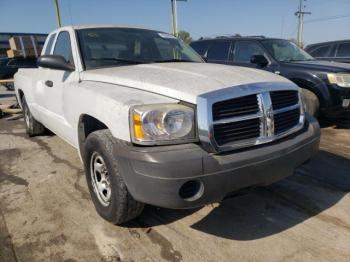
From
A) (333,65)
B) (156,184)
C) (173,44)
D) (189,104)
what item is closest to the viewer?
(156,184)

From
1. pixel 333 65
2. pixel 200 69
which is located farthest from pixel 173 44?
pixel 333 65

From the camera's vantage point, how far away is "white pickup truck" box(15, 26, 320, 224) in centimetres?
224

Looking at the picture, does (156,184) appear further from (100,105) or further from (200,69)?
(200,69)

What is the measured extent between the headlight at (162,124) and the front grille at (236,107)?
0.59 ft

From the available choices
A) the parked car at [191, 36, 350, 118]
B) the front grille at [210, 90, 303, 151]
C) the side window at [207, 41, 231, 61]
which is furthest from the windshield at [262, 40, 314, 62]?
the front grille at [210, 90, 303, 151]

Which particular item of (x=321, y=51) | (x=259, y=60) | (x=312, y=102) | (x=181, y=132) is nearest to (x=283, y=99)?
(x=181, y=132)

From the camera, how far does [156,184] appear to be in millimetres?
2215

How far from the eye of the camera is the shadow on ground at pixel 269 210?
2.84 metres

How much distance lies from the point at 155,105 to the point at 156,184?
547mm

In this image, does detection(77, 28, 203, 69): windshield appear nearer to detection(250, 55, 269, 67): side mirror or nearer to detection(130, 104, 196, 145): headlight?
detection(130, 104, 196, 145): headlight

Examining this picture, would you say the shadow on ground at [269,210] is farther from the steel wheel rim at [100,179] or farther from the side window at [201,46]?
the side window at [201,46]

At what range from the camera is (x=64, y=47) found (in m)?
4.01

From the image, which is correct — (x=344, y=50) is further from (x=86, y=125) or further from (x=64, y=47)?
(x=86, y=125)

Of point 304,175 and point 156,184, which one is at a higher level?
point 156,184
